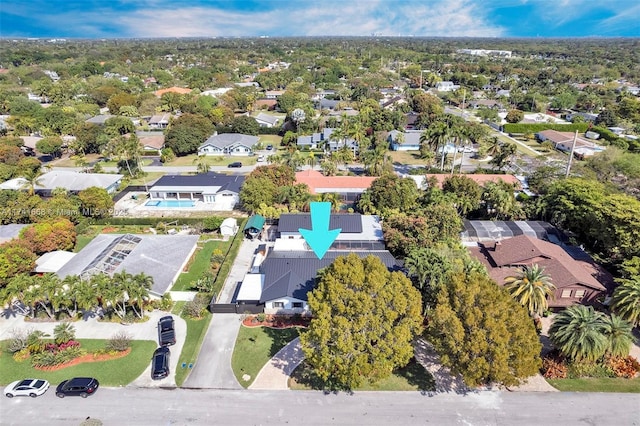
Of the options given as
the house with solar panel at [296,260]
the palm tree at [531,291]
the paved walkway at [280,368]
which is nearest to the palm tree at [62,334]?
the house with solar panel at [296,260]

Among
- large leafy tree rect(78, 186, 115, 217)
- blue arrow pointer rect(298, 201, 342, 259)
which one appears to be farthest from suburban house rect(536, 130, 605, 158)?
large leafy tree rect(78, 186, 115, 217)

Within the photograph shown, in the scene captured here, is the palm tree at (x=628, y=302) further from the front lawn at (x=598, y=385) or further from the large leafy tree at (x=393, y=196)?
the large leafy tree at (x=393, y=196)

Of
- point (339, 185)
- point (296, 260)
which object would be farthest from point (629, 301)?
point (339, 185)

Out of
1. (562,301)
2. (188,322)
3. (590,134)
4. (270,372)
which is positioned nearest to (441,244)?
(562,301)

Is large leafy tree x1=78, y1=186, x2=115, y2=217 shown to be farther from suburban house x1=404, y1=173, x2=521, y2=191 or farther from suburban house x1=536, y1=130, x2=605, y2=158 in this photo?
suburban house x1=536, y1=130, x2=605, y2=158

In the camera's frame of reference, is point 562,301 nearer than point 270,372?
No

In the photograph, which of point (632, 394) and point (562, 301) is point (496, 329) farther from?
point (562, 301)

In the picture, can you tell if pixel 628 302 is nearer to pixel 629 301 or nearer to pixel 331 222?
pixel 629 301
